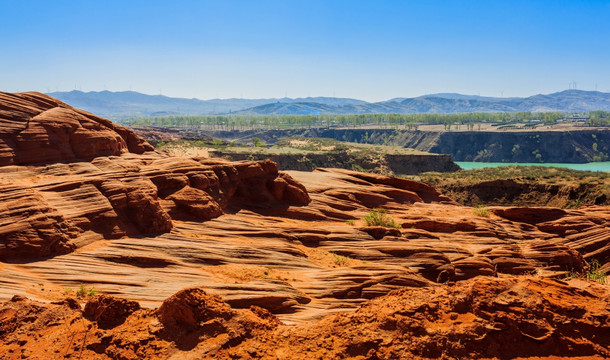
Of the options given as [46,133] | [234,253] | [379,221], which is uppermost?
[46,133]

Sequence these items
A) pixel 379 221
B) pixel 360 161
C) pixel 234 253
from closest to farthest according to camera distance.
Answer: pixel 234 253
pixel 379 221
pixel 360 161

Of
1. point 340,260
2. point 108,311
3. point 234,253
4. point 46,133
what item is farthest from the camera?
point 46,133

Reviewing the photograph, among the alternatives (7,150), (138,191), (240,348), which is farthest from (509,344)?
(7,150)

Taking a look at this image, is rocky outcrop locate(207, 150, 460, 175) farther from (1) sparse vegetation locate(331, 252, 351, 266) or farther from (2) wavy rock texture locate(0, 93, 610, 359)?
(1) sparse vegetation locate(331, 252, 351, 266)

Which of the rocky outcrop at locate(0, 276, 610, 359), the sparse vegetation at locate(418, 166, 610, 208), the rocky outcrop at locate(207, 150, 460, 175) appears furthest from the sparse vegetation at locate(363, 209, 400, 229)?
the rocky outcrop at locate(207, 150, 460, 175)

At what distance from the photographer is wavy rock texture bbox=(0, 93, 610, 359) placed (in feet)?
35.2

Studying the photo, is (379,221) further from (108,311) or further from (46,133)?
(108,311)

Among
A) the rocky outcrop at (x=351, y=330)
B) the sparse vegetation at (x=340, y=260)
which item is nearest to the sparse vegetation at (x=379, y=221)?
the sparse vegetation at (x=340, y=260)

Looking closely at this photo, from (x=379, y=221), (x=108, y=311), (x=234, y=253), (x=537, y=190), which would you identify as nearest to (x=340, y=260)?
(x=234, y=253)

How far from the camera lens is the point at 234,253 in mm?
20703

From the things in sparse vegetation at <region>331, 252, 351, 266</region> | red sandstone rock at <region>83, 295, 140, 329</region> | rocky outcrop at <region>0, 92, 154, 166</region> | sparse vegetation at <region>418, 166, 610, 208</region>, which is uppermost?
rocky outcrop at <region>0, 92, 154, 166</region>

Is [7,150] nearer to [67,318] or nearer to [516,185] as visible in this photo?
[67,318]

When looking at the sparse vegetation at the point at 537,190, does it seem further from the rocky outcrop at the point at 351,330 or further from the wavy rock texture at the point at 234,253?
the rocky outcrop at the point at 351,330

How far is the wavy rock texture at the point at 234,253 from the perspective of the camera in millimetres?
10730
